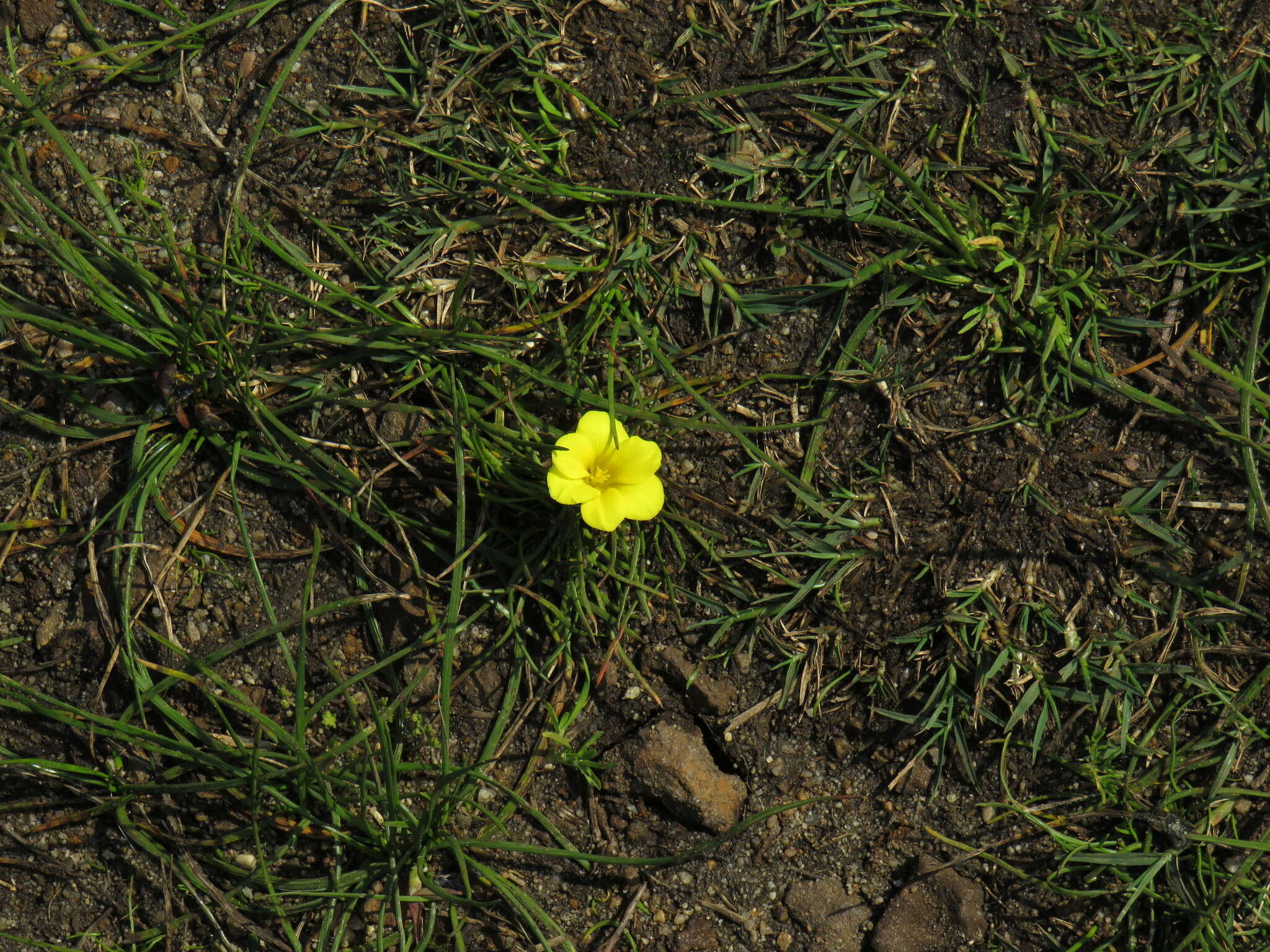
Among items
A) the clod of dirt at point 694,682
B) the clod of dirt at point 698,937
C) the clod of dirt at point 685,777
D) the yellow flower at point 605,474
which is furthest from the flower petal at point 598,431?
the clod of dirt at point 698,937

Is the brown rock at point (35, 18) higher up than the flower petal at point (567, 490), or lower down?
higher up

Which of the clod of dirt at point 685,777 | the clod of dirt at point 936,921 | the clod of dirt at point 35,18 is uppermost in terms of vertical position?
the clod of dirt at point 35,18

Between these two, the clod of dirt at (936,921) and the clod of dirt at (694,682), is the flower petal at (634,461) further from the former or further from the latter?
the clod of dirt at (936,921)

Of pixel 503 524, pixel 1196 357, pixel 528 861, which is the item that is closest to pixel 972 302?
pixel 1196 357

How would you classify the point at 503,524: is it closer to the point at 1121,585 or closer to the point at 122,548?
the point at 122,548

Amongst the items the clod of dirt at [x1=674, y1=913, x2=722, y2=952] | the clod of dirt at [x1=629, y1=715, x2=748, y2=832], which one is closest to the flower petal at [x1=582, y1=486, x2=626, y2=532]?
the clod of dirt at [x1=629, y1=715, x2=748, y2=832]

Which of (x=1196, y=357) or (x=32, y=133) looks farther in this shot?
(x=32, y=133)

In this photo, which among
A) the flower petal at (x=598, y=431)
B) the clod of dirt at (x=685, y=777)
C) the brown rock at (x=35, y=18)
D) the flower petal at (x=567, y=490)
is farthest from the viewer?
the brown rock at (x=35, y=18)
